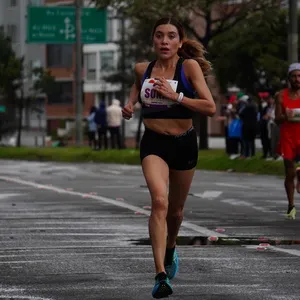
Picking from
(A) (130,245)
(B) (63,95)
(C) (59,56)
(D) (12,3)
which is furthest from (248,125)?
(D) (12,3)

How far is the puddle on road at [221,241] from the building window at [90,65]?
88.0m

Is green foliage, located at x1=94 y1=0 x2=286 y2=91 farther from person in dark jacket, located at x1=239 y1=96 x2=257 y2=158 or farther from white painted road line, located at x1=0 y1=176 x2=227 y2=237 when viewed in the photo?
white painted road line, located at x1=0 y1=176 x2=227 y2=237

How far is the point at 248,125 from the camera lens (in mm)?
31297

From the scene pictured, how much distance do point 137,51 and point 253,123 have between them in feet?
95.9

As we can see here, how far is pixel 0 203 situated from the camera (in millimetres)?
17922

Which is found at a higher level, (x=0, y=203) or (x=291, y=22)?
(x=291, y=22)

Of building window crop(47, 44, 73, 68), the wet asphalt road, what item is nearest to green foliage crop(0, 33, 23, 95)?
the wet asphalt road

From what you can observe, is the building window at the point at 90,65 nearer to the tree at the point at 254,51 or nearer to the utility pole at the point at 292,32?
the tree at the point at 254,51

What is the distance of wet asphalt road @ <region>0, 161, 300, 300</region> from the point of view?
8.88 metres

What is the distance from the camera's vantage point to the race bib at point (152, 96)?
365 inches

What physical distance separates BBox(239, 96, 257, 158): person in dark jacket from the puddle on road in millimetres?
18704

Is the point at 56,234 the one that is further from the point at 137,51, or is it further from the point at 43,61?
the point at 43,61

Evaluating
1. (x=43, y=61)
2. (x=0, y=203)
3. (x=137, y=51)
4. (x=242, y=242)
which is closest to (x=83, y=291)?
(x=242, y=242)

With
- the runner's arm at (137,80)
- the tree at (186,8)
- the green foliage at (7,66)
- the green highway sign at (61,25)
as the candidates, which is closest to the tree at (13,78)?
the green foliage at (7,66)
